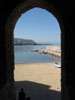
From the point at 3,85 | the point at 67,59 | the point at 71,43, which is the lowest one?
the point at 3,85

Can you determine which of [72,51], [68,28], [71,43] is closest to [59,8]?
[68,28]

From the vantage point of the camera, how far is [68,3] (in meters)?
3.43

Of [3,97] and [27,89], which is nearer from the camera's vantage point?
[3,97]

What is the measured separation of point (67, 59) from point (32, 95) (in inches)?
127

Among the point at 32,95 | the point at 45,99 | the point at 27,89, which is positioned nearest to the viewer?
the point at 45,99

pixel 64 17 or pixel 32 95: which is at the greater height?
pixel 64 17

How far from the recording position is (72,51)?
340 centimetres

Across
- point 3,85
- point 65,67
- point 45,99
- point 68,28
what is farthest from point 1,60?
point 45,99

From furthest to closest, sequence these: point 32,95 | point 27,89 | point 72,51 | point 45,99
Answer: point 27,89, point 32,95, point 45,99, point 72,51

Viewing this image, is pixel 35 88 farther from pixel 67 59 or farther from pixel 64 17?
pixel 64 17

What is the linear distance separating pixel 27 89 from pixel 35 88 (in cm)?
45

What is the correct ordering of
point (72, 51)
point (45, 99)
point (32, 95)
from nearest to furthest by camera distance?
1. point (72, 51)
2. point (45, 99)
3. point (32, 95)

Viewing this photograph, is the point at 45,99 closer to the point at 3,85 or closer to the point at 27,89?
the point at 27,89

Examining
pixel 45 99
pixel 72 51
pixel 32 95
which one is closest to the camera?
pixel 72 51
